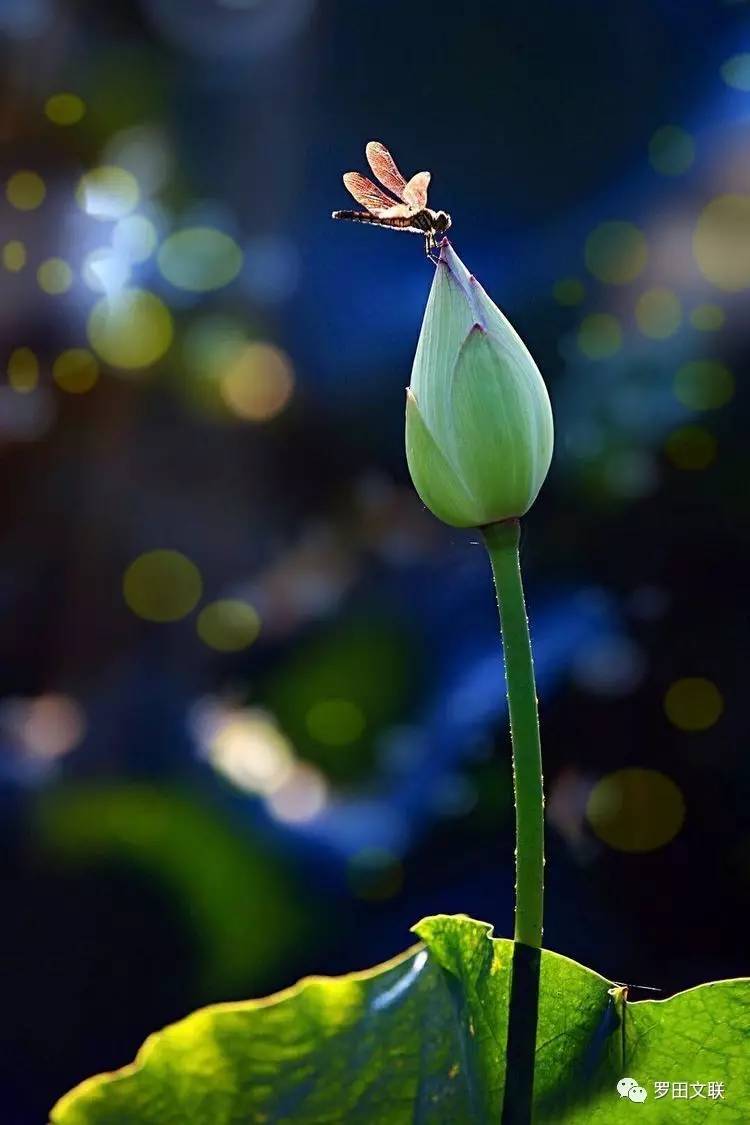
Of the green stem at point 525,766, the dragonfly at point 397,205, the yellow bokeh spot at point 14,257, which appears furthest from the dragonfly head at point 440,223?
the yellow bokeh spot at point 14,257

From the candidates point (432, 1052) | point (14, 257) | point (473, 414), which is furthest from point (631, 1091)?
point (14, 257)

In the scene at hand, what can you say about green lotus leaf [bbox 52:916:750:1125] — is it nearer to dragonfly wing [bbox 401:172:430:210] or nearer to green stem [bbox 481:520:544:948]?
green stem [bbox 481:520:544:948]

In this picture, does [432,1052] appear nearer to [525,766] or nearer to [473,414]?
[525,766]

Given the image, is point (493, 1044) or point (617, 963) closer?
point (493, 1044)

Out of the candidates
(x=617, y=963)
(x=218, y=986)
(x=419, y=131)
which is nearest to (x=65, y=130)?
(x=419, y=131)

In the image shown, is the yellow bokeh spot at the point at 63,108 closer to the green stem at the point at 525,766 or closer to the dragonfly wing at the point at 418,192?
the dragonfly wing at the point at 418,192

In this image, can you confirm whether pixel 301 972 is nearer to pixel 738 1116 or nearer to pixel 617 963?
pixel 617 963

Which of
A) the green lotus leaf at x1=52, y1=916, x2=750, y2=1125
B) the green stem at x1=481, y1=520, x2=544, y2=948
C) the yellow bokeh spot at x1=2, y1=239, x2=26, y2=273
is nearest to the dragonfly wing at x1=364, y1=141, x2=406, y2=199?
the green stem at x1=481, y1=520, x2=544, y2=948
